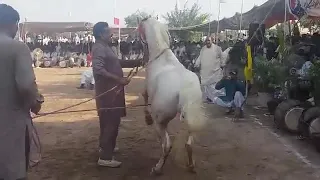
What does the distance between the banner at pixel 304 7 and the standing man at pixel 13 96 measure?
7.89 metres

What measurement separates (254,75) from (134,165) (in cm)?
560

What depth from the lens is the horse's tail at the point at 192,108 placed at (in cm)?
555

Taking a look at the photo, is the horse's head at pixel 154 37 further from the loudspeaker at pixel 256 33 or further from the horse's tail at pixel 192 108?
the loudspeaker at pixel 256 33

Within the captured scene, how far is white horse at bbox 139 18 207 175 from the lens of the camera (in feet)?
18.4

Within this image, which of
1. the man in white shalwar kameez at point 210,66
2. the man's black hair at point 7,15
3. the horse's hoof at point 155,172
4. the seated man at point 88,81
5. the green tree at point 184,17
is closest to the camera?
the man's black hair at point 7,15

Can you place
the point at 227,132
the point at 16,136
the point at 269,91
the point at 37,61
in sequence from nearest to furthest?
the point at 16,136 < the point at 227,132 < the point at 269,91 < the point at 37,61

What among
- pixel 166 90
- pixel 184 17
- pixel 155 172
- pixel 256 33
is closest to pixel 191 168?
pixel 155 172

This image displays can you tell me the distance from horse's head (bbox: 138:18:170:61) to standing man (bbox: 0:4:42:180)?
3.03 metres

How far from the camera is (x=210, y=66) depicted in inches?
495

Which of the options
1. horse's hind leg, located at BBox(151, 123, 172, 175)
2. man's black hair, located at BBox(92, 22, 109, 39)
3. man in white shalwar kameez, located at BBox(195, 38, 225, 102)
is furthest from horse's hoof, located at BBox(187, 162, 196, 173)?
man in white shalwar kameez, located at BBox(195, 38, 225, 102)

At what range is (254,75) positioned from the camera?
1132 centimetres

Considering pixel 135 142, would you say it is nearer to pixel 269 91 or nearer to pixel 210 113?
pixel 210 113

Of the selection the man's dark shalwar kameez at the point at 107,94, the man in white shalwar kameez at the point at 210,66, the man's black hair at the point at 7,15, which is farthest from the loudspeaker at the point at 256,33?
the man's black hair at the point at 7,15

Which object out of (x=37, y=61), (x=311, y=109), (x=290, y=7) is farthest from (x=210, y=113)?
(x=37, y=61)
